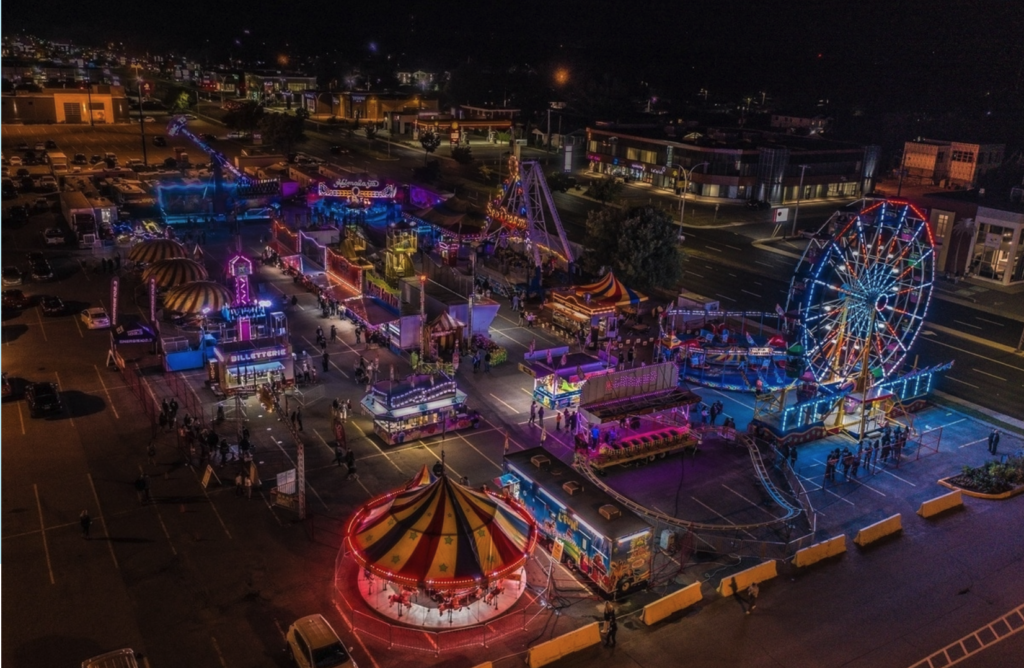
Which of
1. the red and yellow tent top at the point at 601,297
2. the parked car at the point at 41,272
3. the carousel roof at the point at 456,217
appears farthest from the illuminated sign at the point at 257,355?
the carousel roof at the point at 456,217

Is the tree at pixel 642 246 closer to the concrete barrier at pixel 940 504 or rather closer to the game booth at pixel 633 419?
the game booth at pixel 633 419

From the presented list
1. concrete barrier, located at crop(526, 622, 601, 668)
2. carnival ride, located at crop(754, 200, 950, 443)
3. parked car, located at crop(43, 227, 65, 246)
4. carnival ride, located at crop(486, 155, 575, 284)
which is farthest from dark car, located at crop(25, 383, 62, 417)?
parked car, located at crop(43, 227, 65, 246)

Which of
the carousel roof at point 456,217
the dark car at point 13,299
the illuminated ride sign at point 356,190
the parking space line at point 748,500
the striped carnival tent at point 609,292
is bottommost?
the parking space line at point 748,500

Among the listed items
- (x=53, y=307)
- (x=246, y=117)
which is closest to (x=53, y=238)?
(x=53, y=307)

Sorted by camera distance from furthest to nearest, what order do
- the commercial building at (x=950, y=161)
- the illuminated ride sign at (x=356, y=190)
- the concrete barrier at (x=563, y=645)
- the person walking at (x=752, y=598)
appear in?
the commercial building at (x=950, y=161) < the illuminated ride sign at (x=356, y=190) < the person walking at (x=752, y=598) < the concrete barrier at (x=563, y=645)

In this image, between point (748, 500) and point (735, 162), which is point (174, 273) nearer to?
point (748, 500)

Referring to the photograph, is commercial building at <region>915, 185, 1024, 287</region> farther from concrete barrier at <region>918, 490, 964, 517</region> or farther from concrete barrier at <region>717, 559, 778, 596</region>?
concrete barrier at <region>717, 559, 778, 596</region>
